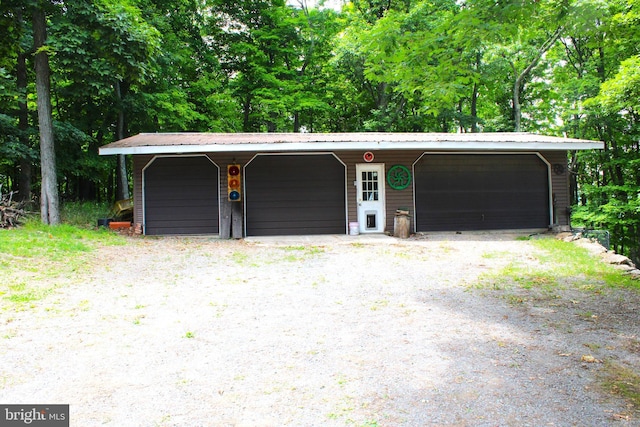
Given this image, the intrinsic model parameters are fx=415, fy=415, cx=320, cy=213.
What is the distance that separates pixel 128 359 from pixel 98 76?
10.5 m

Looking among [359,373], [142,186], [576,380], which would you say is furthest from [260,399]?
[142,186]

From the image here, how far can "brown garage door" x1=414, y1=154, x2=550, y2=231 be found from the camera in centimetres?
1052

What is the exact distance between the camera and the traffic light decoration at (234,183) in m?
9.71

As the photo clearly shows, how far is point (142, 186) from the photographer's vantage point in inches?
389

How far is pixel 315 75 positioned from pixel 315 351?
62.8 feet

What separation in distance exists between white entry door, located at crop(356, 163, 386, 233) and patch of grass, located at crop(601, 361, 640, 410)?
25.3ft

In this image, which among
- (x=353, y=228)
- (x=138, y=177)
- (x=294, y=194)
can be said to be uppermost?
(x=138, y=177)

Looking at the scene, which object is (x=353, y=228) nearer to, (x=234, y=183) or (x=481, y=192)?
(x=234, y=183)

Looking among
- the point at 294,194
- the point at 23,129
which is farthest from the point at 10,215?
the point at 294,194

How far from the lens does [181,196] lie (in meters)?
9.99

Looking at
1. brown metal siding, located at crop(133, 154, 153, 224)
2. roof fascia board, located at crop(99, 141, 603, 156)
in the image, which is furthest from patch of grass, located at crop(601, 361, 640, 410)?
brown metal siding, located at crop(133, 154, 153, 224)

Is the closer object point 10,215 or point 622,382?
point 622,382

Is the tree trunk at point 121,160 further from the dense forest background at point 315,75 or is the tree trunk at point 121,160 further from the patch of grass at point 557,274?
the patch of grass at point 557,274
